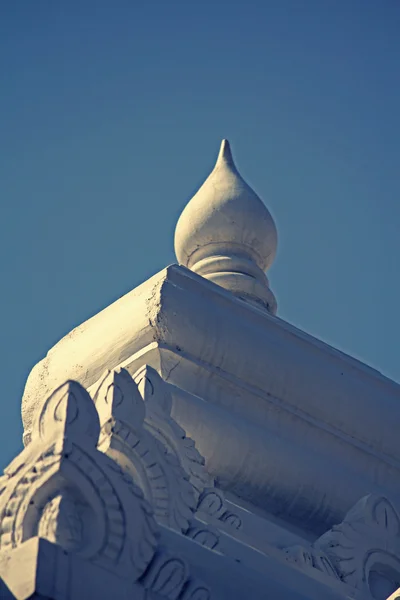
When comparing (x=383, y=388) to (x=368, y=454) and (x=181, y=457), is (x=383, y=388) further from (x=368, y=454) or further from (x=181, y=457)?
(x=181, y=457)

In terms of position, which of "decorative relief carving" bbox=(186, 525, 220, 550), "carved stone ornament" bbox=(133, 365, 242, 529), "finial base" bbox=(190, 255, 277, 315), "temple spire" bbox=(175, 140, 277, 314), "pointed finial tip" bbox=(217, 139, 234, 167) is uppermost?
"pointed finial tip" bbox=(217, 139, 234, 167)

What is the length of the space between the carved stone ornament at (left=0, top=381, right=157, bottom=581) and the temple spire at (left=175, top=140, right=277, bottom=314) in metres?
9.17

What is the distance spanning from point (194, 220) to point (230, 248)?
0.55 metres

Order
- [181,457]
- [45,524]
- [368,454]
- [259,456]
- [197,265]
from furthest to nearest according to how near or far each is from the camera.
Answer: [197,265] < [368,454] < [259,456] < [181,457] < [45,524]

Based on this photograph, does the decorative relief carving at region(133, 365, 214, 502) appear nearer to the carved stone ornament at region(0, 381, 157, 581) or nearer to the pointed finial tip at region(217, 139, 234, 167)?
the carved stone ornament at region(0, 381, 157, 581)

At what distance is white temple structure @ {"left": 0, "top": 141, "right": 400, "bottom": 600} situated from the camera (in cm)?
1240

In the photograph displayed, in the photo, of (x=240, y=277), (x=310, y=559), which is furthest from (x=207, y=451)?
(x=240, y=277)

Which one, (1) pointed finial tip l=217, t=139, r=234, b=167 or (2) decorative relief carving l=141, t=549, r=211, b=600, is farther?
(1) pointed finial tip l=217, t=139, r=234, b=167

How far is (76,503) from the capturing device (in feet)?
40.8

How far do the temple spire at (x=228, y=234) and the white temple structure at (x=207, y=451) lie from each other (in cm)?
2

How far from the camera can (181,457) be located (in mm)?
16047

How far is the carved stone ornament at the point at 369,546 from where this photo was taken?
16.5 metres

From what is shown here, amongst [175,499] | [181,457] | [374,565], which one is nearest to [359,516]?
[374,565]

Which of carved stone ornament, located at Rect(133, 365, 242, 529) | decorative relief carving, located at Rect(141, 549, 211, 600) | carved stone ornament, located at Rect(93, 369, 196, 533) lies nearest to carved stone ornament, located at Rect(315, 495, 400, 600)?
carved stone ornament, located at Rect(133, 365, 242, 529)
